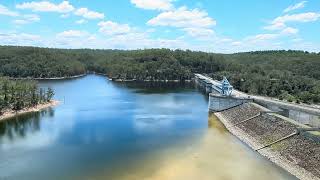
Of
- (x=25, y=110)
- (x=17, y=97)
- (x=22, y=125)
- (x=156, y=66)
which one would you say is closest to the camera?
(x=22, y=125)

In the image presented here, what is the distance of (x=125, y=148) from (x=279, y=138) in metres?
17.7

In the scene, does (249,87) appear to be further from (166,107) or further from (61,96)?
(61,96)

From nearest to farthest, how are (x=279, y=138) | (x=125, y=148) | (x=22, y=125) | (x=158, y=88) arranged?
1. (x=279, y=138)
2. (x=125, y=148)
3. (x=22, y=125)
4. (x=158, y=88)

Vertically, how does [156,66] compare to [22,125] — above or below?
above

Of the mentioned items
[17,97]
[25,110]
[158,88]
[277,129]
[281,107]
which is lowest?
[158,88]

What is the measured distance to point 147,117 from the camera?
6525cm

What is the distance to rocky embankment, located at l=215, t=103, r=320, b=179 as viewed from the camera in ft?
117

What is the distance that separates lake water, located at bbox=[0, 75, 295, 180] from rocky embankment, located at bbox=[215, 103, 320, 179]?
1.32m

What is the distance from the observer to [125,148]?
1738 inches

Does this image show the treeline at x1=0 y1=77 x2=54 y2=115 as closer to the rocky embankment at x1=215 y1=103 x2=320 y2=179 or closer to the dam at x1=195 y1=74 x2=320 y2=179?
the dam at x1=195 y1=74 x2=320 y2=179

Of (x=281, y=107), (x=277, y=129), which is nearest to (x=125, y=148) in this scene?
(x=277, y=129)

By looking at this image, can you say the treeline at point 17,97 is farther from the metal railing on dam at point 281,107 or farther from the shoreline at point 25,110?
the metal railing on dam at point 281,107

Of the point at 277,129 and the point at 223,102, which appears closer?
the point at 277,129

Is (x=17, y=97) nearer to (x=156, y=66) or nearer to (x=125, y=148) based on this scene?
(x=125, y=148)
